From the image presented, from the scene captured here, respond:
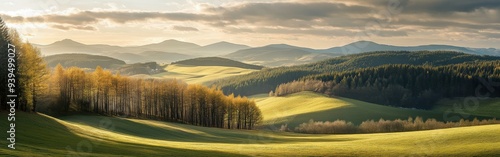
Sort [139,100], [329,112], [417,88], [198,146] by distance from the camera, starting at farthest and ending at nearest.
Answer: [417,88], [329,112], [139,100], [198,146]

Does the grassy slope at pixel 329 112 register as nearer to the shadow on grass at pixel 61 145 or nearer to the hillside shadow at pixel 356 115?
the hillside shadow at pixel 356 115

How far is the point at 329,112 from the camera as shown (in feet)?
440

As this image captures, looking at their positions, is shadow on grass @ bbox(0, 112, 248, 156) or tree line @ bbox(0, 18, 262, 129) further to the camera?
tree line @ bbox(0, 18, 262, 129)

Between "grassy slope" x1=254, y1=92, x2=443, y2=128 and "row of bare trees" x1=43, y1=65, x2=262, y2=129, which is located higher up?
"row of bare trees" x1=43, y1=65, x2=262, y2=129

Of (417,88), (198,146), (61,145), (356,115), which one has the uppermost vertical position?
(417,88)

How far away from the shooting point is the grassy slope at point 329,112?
128250mm

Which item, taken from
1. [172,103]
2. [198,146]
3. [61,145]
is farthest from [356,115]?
[61,145]

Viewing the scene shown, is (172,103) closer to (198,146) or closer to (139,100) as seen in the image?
(139,100)

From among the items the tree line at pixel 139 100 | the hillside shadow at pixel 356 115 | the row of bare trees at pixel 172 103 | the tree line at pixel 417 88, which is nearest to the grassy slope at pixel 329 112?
the hillside shadow at pixel 356 115

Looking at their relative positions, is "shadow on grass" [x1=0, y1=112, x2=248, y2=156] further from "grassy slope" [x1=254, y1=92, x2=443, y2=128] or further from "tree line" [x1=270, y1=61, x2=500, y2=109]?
"tree line" [x1=270, y1=61, x2=500, y2=109]

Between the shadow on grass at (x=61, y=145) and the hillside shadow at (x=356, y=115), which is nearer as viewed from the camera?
the shadow on grass at (x=61, y=145)

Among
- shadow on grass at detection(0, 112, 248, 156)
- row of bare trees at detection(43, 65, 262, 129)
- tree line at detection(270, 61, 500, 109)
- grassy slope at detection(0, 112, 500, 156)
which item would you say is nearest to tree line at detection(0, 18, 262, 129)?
row of bare trees at detection(43, 65, 262, 129)

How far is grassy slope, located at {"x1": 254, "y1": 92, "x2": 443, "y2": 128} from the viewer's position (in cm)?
12825

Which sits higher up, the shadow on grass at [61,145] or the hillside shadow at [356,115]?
the shadow on grass at [61,145]
